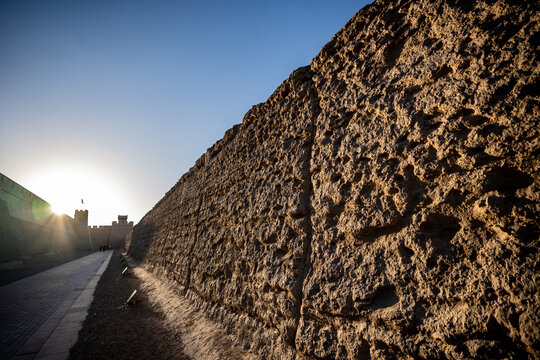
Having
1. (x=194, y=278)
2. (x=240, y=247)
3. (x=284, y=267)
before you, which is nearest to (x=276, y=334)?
(x=284, y=267)

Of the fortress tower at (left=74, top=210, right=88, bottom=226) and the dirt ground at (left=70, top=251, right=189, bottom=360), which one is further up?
the fortress tower at (left=74, top=210, right=88, bottom=226)

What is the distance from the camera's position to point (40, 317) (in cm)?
414

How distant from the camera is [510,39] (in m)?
1.22

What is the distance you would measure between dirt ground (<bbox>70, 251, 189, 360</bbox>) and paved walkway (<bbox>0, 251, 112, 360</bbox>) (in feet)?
0.59

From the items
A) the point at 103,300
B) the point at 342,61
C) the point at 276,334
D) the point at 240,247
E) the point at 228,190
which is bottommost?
the point at 103,300

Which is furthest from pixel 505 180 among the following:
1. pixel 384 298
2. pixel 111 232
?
pixel 111 232

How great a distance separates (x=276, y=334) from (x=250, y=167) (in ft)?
6.59

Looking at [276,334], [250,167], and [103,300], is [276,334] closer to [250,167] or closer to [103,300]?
[250,167]

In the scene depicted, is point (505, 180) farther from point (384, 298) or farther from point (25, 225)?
point (25, 225)

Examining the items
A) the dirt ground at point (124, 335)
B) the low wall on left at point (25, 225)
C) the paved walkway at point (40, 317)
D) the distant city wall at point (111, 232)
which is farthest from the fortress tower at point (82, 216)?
the dirt ground at point (124, 335)

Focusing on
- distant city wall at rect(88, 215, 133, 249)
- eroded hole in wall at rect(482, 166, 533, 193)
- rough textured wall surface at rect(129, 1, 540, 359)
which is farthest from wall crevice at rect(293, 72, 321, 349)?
distant city wall at rect(88, 215, 133, 249)

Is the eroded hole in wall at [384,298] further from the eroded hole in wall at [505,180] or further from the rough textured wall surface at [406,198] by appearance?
A: the eroded hole in wall at [505,180]

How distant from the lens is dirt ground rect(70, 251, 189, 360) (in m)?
2.85

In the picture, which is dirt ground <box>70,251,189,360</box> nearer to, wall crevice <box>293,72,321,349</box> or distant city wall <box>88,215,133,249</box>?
wall crevice <box>293,72,321,349</box>
